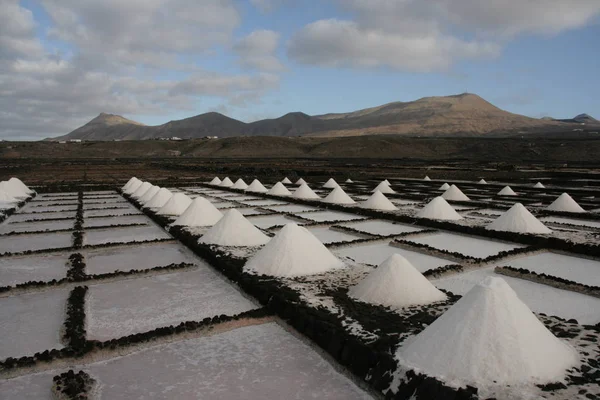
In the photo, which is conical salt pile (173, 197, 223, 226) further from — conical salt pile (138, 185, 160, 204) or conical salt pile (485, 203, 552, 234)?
conical salt pile (485, 203, 552, 234)

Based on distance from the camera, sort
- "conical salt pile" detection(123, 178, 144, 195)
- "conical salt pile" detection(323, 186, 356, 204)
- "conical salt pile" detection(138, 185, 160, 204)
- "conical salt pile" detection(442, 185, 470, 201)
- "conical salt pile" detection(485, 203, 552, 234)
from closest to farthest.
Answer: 1. "conical salt pile" detection(485, 203, 552, 234)
2. "conical salt pile" detection(323, 186, 356, 204)
3. "conical salt pile" detection(138, 185, 160, 204)
4. "conical salt pile" detection(442, 185, 470, 201)
5. "conical salt pile" detection(123, 178, 144, 195)

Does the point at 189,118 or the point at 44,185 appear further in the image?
the point at 189,118

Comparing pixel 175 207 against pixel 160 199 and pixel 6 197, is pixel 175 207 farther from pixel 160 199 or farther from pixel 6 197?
pixel 6 197

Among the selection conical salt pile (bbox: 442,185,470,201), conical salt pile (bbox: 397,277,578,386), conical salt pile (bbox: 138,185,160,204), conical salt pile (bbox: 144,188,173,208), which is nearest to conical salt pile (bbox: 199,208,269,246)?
conical salt pile (bbox: 397,277,578,386)

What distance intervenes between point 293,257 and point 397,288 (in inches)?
55.0

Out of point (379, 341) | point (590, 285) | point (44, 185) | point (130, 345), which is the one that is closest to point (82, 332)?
point (130, 345)

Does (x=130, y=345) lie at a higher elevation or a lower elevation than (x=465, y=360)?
lower

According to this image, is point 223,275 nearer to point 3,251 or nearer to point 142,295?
point 142,295

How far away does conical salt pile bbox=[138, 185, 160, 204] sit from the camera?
1143 cm

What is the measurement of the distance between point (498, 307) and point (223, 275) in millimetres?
3225

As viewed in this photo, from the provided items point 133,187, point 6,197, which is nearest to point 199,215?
point 6,197

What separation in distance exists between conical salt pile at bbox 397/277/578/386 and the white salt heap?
88 centimetres

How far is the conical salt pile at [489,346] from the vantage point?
249cm

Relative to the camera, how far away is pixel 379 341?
295 centimetres
